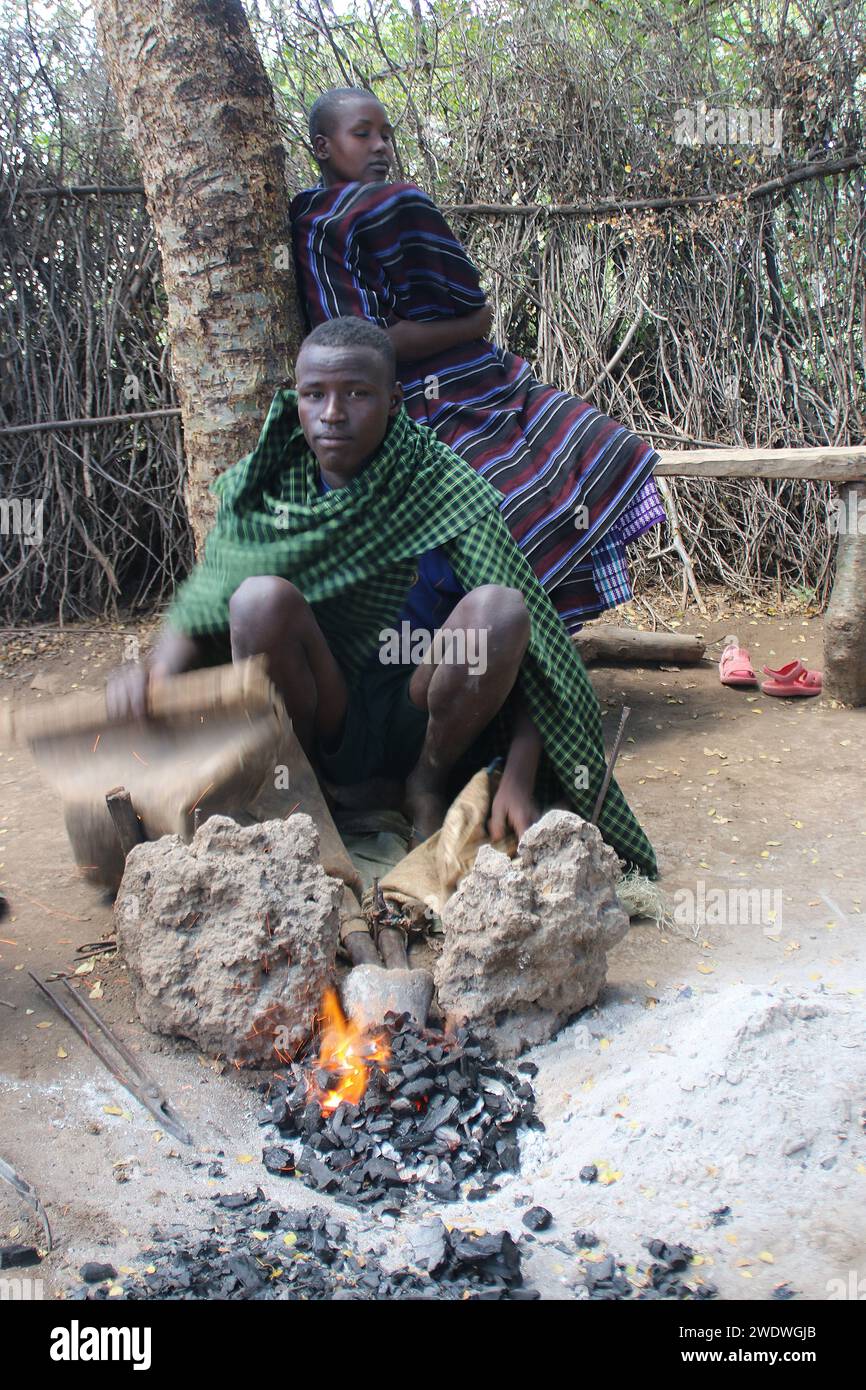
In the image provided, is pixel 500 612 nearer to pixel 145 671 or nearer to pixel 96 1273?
pixel 145 671

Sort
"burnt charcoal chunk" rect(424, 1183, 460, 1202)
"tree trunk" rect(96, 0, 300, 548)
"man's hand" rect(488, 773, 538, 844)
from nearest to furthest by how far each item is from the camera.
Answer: "burnt charcoal chunk" rect(424, 1183, 460, 1202), "man's hand" rect(488, 773, 538, 844), "tree trunk" rect(96, 0, 300, 548)

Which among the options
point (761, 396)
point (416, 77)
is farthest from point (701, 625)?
point (416, 77)

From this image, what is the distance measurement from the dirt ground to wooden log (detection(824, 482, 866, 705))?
4.39ft

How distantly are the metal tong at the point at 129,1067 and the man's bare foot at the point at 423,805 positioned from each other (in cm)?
95

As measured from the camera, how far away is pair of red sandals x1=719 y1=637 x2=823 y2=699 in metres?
4.73

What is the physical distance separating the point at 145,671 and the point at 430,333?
4.90 feet

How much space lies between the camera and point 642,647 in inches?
203

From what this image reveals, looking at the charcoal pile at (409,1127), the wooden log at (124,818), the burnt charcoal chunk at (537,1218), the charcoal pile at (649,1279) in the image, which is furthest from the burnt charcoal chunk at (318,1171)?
the wooden log at (124,818)

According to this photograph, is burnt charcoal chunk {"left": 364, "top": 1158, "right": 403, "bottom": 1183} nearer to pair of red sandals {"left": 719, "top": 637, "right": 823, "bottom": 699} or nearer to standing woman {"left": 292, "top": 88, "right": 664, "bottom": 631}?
standing woman {"left": 292, "top": 88, "right": 664, "bottom": 631}

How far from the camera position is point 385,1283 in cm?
167

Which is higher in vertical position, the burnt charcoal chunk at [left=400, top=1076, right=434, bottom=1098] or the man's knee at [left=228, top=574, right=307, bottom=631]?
the man's knee at [left=228, top=574, right=307, bottom=631]

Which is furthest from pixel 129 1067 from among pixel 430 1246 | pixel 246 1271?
pixel 430 1246

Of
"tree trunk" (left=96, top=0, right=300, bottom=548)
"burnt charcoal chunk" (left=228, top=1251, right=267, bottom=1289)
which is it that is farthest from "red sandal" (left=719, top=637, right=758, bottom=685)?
"burnt charcoal chunk" (left=228, top=1251, right=267, bottom=1289)

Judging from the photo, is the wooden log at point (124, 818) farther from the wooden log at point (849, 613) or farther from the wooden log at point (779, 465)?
the wooden log at point (849, 613)
